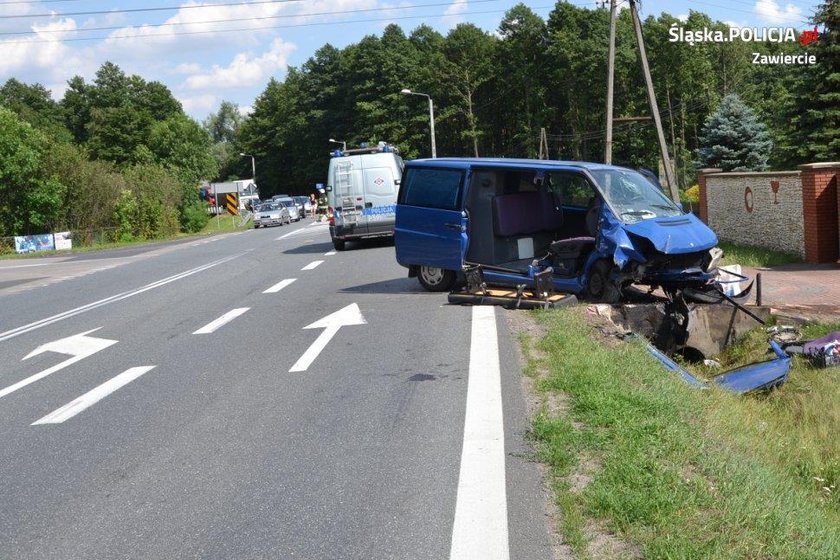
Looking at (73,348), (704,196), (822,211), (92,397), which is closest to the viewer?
(92,397)

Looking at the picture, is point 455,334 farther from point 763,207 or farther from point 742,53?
point 742,53

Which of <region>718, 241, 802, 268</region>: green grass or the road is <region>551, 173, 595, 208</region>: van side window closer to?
the road

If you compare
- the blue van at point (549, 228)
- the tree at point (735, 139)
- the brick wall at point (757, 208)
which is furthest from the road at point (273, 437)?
the tree at point (735, 139)

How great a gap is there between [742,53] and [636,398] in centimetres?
7009

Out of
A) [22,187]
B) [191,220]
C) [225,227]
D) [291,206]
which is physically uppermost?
[22,187]

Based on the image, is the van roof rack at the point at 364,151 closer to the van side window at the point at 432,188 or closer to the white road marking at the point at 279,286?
the white road marking at the point at 279,286

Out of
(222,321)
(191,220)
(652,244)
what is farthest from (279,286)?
(191,220)

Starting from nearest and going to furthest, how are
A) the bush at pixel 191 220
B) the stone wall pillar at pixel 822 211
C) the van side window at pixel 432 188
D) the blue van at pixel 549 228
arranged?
the blue van at pixel 549 228
the van side window at pixel 432 188
the stone wall pillar at pixel 822 211
the bush at pixel 191 220

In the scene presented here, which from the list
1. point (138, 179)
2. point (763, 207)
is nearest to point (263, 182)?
point (138, 179)

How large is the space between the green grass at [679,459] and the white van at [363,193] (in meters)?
15.4

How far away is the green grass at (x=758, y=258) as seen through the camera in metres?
18.2

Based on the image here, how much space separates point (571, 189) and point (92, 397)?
297 inches

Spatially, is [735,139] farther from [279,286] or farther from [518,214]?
[518,214]

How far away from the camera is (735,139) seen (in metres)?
39.1
